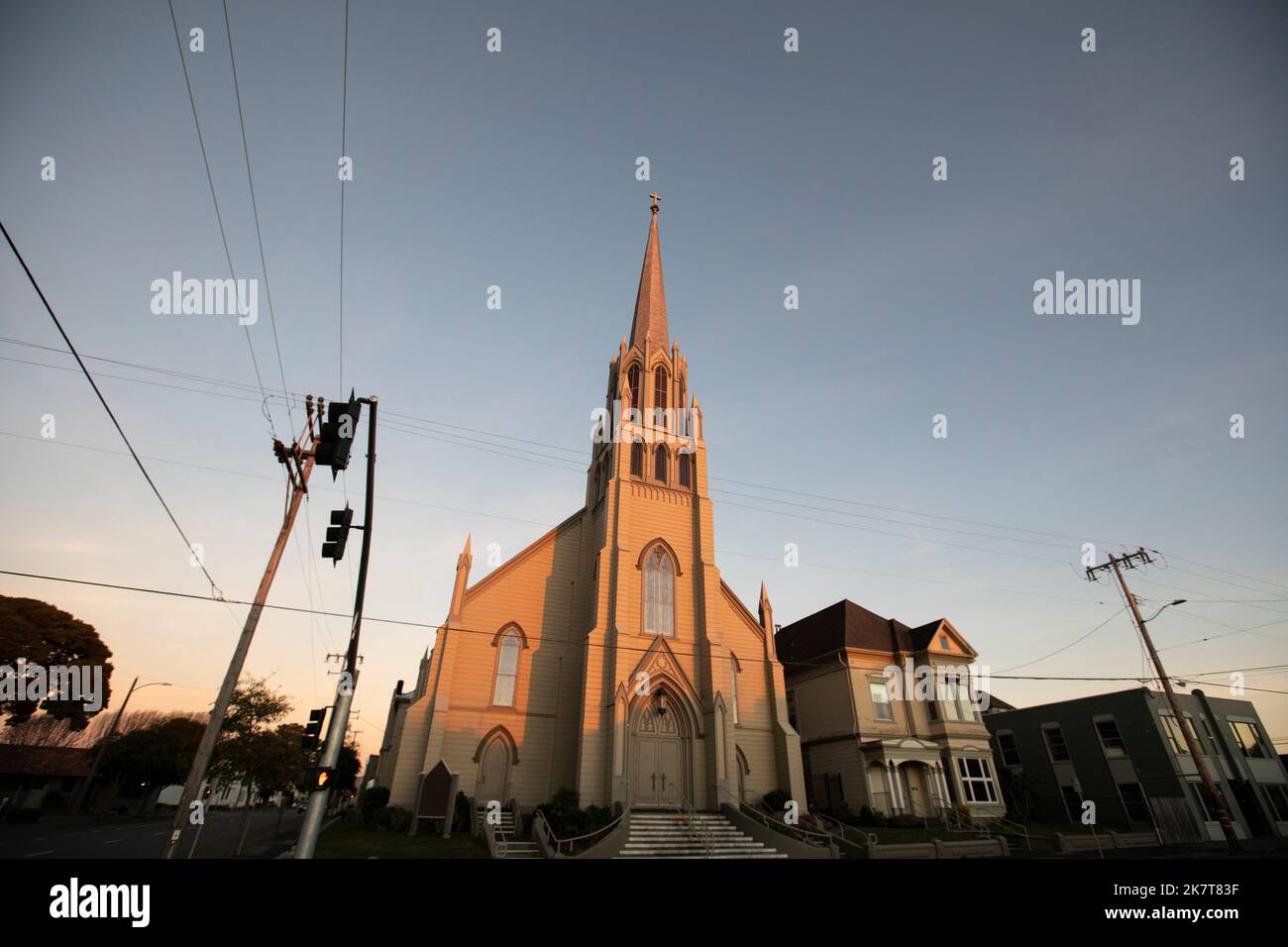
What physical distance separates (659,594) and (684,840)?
10.2 metres

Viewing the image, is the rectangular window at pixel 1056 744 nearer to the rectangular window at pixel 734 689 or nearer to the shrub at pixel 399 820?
the rectangular window at pixel 734 689

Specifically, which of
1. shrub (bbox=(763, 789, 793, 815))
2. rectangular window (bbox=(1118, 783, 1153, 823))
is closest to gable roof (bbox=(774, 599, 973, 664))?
shrub (bbox=(763, 789, 793, 815))

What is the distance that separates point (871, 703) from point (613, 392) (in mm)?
21612

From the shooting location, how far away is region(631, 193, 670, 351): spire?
1439 inches

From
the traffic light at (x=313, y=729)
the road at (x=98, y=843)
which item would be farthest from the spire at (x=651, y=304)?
the road at (x=98, y=843)

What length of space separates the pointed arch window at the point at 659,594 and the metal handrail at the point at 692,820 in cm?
620

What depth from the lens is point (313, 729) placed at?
36.4 feet

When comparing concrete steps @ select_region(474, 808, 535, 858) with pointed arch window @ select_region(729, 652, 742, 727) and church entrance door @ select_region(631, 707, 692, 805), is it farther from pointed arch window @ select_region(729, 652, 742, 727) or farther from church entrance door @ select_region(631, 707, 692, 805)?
pointed arch window @ select_region(729, 652, 742, 727)

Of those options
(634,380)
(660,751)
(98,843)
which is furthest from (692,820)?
(98,843)

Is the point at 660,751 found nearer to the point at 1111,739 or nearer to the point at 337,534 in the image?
the point at 337,534
